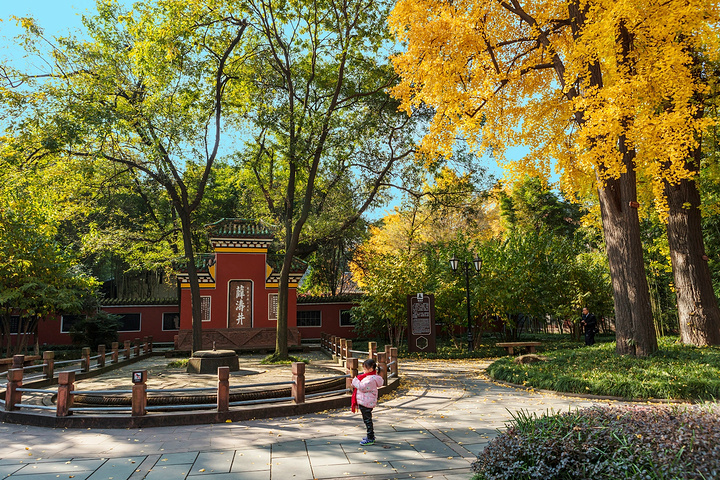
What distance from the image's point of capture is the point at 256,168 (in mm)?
18875

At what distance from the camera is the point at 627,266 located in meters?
10.5

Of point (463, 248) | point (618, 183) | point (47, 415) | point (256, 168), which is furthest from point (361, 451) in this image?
point (463, 248)

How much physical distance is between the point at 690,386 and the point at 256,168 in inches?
626

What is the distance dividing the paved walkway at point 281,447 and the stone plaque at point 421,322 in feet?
28.6

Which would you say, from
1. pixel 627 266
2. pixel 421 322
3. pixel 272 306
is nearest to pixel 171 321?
pixel 272 306

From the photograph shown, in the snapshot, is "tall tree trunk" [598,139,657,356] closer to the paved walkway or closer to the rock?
the rock

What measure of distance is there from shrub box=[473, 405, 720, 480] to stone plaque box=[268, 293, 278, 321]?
18.1 metres

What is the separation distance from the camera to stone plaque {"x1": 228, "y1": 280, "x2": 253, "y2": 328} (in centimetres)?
2114

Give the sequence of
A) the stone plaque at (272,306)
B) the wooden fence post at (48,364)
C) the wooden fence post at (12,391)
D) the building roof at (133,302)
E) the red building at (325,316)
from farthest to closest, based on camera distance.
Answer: the red building at (325,316)
the building roof at (133,302)
the stone plaque at (272,306)
the wooden fence post at (48,364)
the wooden fence post at (12,391)

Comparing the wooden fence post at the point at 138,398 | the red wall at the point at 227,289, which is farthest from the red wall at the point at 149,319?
the wooden fence post at the point at 138,398

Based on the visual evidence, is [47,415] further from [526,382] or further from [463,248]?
[463,248]

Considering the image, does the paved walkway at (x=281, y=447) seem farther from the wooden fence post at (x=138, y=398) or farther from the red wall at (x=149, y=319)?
the red wall at (x=149, y=319)

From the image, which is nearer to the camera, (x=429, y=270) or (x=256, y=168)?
(x=256, y=168)

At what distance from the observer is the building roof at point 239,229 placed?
2120 centimetres
